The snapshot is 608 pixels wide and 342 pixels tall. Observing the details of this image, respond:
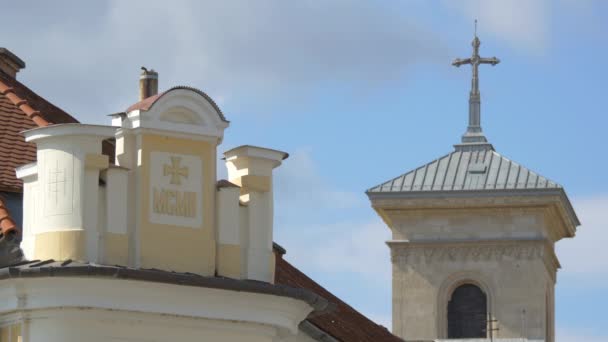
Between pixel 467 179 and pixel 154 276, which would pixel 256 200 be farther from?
pixel 467 179

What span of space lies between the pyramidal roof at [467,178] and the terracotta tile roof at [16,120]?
54723 mm

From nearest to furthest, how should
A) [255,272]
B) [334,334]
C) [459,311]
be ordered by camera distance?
1. [255,272]
2. [334,334]
3. [459,311]

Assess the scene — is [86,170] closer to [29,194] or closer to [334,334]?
[29,194]

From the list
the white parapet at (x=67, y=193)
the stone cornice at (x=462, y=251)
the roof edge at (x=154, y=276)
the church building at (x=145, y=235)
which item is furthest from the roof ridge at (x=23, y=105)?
the stone cornice at (x=462, y=251)

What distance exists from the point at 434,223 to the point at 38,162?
60.4m

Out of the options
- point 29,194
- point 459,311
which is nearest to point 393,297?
point 459,311

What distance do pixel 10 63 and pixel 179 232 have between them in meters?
6.12

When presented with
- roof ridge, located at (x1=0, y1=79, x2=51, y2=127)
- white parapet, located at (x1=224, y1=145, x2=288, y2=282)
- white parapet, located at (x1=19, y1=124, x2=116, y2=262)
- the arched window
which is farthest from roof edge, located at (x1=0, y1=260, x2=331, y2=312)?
the arched window

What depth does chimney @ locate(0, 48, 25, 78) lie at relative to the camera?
88.9 ft

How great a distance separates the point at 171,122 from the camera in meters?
21.7

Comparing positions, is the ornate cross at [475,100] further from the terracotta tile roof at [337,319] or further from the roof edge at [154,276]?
the roof edge at [154,276]

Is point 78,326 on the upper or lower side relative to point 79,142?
lower

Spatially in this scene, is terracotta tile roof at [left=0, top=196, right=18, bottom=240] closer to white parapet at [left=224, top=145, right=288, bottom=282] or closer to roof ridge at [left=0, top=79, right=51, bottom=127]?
white parapet at [left=224, top=145, right=288, bottom=282]

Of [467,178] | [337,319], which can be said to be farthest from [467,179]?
[337,319]
